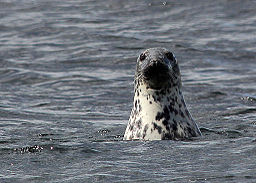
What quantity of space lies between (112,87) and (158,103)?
545cm

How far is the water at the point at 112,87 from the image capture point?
27.7 feet

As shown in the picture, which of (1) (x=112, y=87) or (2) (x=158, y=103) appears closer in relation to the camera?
(2) (x=158, y=103)

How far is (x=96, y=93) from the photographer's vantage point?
15430mm

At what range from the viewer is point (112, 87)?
51.6 feet

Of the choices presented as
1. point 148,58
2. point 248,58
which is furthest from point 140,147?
point 248,58

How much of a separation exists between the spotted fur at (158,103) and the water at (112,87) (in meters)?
0.28

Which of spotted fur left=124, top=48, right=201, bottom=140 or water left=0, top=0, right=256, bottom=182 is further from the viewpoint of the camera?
spotted fur left=124, top=48, right=201, bottom=140

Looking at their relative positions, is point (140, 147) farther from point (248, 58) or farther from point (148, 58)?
point (248, 58)

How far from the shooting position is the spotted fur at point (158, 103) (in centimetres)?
1013

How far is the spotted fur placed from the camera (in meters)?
10.1

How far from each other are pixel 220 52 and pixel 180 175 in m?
10.6

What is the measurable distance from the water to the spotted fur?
0.93 feet

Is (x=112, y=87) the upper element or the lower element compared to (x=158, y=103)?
lower

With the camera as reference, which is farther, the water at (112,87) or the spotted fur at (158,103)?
the spotted fur at (158,103)
